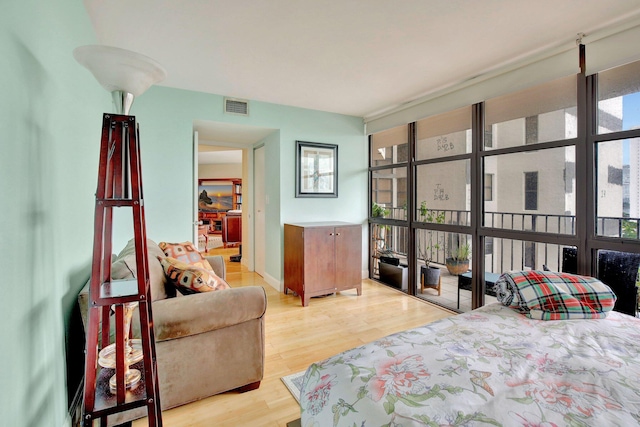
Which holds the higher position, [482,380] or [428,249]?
[428,249]

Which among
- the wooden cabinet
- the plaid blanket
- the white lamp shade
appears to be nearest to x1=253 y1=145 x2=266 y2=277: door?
the wooden cabinet

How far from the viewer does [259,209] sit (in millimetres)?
4613

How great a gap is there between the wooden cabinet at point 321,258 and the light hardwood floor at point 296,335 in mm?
182

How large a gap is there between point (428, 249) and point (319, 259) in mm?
1361

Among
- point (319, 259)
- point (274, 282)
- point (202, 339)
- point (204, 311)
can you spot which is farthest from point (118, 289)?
point (274, 282)

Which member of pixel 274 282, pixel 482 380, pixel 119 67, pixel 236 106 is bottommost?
pixel 274 282

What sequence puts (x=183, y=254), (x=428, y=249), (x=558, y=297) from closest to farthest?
1. (x=558, y=297)
2. (x=183, y=254)
3. (x=428, y=249)

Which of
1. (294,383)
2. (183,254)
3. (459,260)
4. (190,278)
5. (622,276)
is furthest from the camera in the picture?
(459,260)

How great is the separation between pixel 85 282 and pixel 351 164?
→ 335 centimetres

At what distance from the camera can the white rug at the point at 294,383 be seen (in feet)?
6.10

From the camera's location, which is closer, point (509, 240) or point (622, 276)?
point (622, 276)

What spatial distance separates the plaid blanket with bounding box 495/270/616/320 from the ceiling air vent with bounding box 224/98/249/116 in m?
3.18

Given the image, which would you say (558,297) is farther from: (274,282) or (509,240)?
(274,282)

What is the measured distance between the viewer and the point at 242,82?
3062 mm
